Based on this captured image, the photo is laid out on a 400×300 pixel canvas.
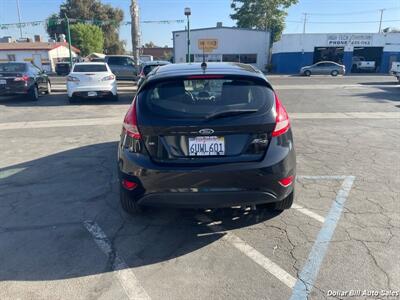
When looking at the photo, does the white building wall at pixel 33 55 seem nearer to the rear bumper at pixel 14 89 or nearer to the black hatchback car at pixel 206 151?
the rear bumper at pixel 14 89

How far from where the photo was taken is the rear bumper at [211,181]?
119 inches

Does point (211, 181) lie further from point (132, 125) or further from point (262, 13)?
point (262, 13)

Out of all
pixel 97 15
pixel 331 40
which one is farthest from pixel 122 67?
pixel 97 15

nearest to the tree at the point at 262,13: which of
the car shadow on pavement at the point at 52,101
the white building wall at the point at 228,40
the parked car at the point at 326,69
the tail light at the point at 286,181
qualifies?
the white building wall at the point at 228,40

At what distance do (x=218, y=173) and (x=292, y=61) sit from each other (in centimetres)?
4245

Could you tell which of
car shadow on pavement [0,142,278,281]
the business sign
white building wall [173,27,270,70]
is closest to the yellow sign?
white building wall [173,27,270,70]

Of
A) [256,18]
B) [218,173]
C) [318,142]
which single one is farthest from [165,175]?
[256,18]

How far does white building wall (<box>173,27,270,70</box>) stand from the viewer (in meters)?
42.2

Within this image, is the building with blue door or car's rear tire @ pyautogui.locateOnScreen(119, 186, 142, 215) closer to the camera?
car's rear tire @ pyautogui.locateOnScreen(119, 186, 142, 215)

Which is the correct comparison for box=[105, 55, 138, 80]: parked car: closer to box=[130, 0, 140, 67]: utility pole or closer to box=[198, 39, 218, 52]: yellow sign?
box=[130, 0, 140, 67]: utility pole

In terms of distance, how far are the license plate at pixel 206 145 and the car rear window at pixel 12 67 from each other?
511 inches

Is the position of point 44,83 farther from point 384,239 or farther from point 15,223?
point 384,239

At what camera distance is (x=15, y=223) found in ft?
12.3

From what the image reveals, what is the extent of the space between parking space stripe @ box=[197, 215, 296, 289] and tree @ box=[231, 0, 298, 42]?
5590 centimetres
